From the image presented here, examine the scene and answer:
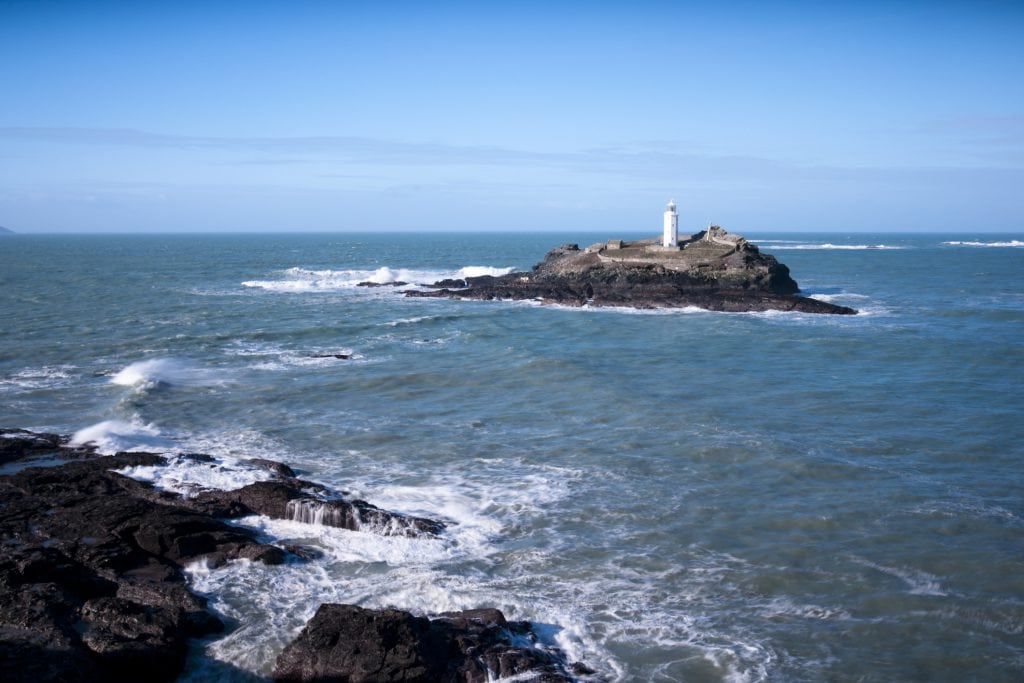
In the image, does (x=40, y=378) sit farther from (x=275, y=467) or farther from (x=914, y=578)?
(x=914, y=578)

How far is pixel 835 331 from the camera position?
33625 mm

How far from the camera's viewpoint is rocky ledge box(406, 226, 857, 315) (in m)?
42.5

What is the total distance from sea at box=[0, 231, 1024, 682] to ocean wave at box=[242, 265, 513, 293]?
19.9 m

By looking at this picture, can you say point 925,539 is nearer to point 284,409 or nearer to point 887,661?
point 887,661

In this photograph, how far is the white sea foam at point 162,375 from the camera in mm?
23672

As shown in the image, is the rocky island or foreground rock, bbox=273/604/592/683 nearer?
foreground rock, bbox=273/604/592/683

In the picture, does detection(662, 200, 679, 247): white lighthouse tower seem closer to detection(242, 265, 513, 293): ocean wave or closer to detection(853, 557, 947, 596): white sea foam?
detection(242, 265, 513, 293): ocean wave

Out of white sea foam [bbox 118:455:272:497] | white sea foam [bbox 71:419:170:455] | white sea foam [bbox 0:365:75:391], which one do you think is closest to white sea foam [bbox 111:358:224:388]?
white sea foam [bbox 0:365:75:391]

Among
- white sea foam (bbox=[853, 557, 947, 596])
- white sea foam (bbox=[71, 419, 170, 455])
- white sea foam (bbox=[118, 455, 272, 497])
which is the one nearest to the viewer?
white sea foam (bbox=[853, 557, 947, 596])

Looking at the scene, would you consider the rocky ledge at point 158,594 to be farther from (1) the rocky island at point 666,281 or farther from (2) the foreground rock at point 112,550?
(1) the rocky island at point 666,281

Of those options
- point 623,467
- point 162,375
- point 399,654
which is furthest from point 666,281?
point 399,654

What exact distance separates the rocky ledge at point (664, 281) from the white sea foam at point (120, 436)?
93.1 ft

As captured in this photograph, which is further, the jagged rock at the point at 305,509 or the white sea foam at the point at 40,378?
the white sea foam at the point at 40,378

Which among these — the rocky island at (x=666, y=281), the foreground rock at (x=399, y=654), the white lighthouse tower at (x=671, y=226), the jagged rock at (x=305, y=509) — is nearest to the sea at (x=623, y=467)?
the jagged rock at (x=305, y=509)
